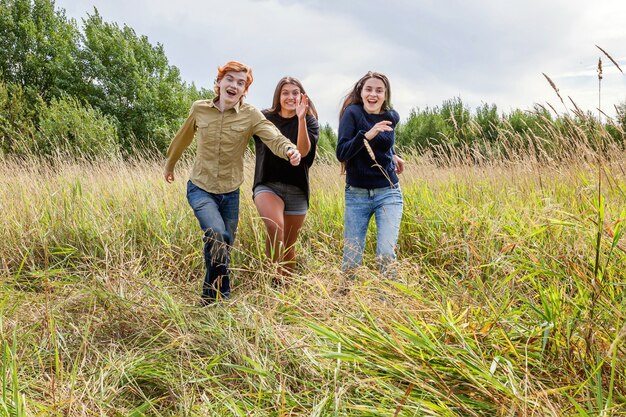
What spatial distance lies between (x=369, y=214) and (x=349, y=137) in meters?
0.62

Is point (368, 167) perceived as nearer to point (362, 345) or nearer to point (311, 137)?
point (311, 137)

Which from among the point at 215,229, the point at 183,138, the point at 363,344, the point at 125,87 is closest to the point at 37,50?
the point at 125,87

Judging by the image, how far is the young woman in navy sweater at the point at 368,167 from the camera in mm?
3947

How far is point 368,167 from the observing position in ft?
13.1

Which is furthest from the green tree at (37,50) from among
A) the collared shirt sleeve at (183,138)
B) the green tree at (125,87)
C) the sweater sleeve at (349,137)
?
the sweater sleeve at (349,137)

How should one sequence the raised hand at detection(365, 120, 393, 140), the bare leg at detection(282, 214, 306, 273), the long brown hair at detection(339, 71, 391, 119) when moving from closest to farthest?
the raised hand at detection(365, 120, 393, 140) → the long brown hair at detection(339, 71, 391, 119) → the bare leg at detection(282, 214, 306, 273)

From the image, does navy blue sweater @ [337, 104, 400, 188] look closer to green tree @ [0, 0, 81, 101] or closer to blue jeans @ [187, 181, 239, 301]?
blue jeans @ [187, 181, 239, 301]

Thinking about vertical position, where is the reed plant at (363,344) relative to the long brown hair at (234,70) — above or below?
below

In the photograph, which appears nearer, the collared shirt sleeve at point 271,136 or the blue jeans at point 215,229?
the blue jeans at point 215,229

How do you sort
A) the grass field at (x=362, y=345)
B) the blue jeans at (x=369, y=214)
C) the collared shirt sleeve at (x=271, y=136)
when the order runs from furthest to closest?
1. the collared shirt sleeve at (x=271, y=136)
2. the blue jeans at (x=369, y=214)
3. the grass field at (x=362, y=345)

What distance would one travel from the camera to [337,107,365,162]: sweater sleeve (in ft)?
13.0

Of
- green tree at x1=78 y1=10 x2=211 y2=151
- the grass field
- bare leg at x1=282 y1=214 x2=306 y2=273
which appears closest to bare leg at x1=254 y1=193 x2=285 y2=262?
bare leg at x1=282 y1=214 x2=306 y2=273

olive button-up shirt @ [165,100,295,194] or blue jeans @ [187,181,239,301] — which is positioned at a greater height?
olive button-up shirt @ [165,100,295,194]

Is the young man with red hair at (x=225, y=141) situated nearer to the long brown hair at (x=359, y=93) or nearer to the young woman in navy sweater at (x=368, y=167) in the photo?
the young woman in navy sweater at (x=368, y=167)
